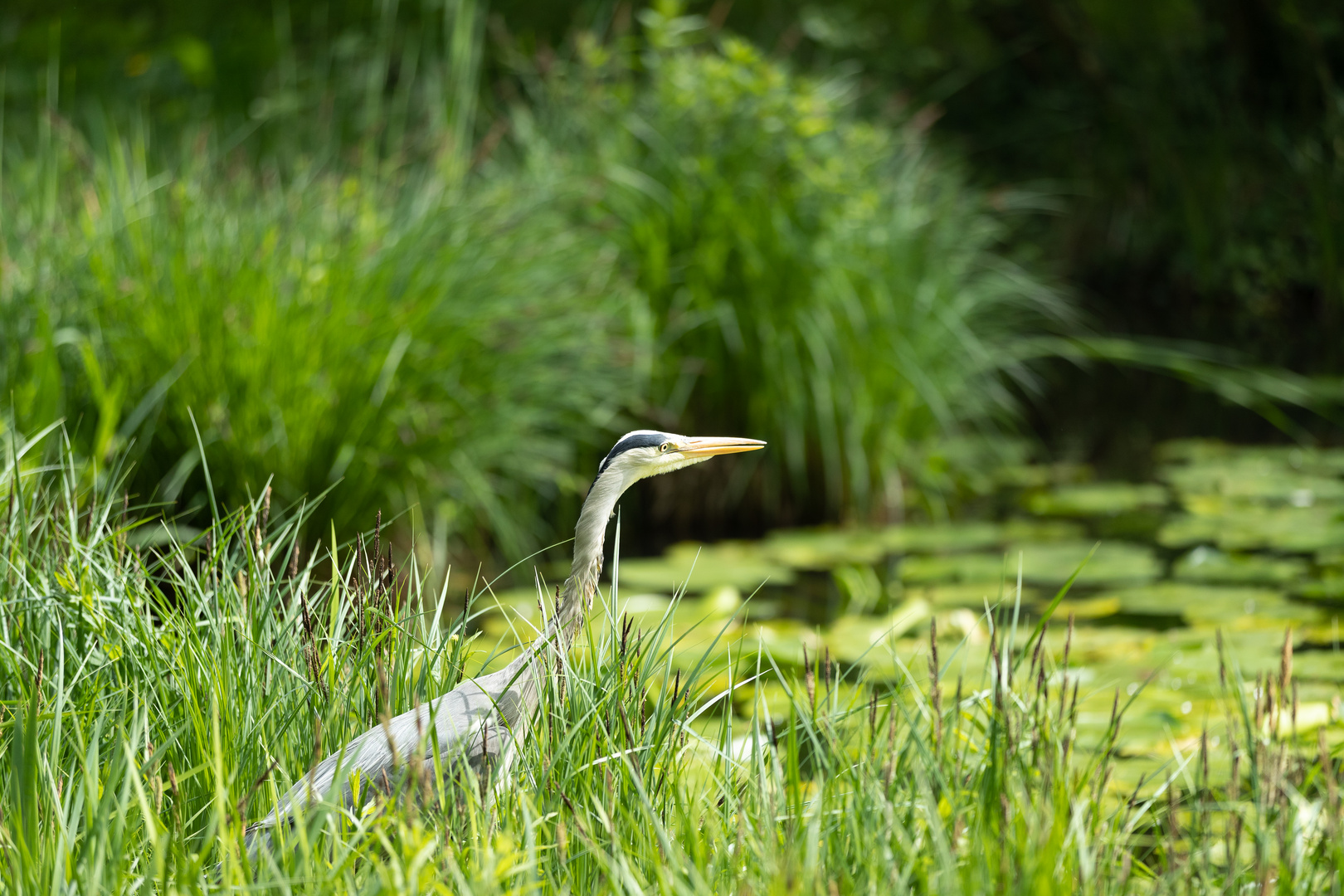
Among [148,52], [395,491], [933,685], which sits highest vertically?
[148,52]

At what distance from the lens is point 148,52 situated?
6805 millimetres

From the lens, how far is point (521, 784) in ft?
5.96

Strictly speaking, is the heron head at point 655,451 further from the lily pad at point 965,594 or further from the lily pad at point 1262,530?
the lily pad at point 1262,530

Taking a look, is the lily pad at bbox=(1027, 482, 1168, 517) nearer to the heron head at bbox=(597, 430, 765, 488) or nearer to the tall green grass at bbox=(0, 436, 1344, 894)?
the tall green grass at bbox=(0, 436, 1344, 894)

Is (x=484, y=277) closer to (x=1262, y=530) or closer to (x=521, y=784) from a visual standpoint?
(x=521, y=784)

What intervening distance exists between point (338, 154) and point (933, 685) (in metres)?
4.87

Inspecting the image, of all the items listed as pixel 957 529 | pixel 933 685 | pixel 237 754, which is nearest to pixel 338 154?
pixel 957 529

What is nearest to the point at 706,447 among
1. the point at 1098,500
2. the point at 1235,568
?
the point at 1235,568

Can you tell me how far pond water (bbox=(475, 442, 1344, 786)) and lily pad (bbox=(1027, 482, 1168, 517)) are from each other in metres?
0.01

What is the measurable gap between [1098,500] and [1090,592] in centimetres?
130

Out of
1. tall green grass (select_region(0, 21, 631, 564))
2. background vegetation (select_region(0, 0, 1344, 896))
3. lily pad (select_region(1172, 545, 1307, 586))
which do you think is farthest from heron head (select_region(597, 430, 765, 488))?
lily pad (select_region(1172, 545, 1307, 586))

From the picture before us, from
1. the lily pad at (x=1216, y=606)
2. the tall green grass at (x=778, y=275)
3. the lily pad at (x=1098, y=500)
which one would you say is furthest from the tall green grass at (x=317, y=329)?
the lily pad at (x=1098, y=500)

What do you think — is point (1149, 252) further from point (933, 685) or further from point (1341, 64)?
point (933, 685)

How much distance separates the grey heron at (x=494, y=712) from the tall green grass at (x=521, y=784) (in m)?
0.04
